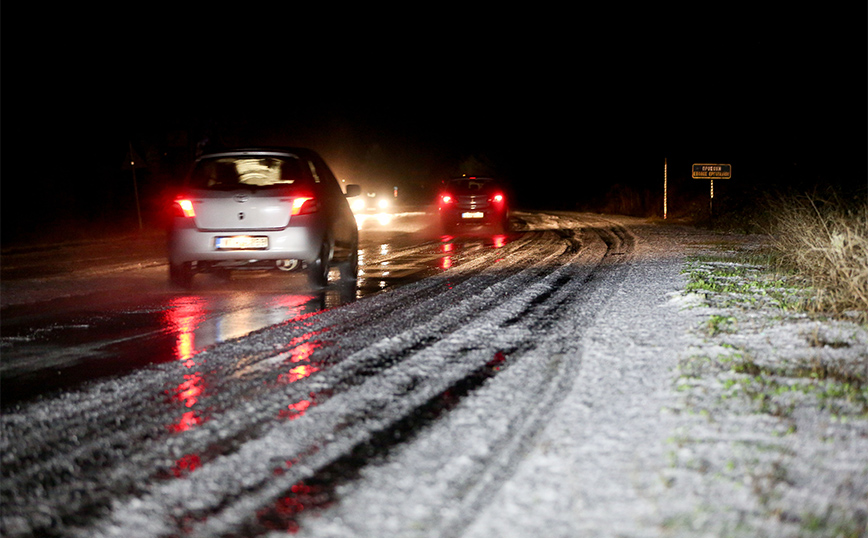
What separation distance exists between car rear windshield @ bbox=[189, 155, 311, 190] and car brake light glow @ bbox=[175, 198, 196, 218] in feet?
0.81

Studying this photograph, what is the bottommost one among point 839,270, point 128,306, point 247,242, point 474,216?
point 128,306

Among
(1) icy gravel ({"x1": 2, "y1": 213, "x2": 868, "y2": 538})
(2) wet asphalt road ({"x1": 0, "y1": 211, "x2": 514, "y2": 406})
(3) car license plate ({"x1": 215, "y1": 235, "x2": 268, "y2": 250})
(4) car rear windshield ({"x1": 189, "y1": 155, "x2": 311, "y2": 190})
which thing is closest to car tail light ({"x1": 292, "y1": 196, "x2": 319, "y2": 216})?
(4) car rear windshield ({"x1": 189, "y1": 155, "x2": 311, "y2": 190})

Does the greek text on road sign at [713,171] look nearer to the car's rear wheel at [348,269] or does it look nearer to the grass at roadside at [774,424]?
the car's rear wheel at [348,269]

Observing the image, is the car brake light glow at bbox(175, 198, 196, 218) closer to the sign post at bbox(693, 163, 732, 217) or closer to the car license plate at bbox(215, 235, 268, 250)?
the car license plate at bbox(215, 235, 268, 250)

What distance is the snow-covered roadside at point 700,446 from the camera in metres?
2.81

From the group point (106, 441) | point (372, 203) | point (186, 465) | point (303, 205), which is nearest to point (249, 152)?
point (303, 205)

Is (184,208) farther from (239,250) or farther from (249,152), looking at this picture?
(249,152)

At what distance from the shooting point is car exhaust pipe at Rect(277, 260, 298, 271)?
31.0ft

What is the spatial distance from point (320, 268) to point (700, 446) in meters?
6.66

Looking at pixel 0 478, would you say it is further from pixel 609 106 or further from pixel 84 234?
pixel 609 106

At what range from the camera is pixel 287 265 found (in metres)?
9.55

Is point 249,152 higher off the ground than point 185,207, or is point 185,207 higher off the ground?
point 249,152

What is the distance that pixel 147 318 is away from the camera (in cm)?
756

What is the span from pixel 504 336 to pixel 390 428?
2414 millimetres
